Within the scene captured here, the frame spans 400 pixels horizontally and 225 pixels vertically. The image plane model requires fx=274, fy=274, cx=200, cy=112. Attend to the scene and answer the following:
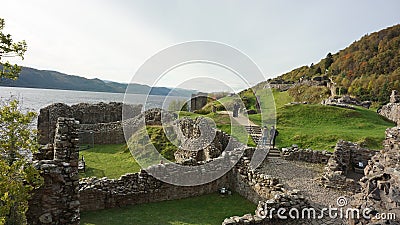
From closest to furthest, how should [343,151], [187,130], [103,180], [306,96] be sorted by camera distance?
[103,180]
[343,151]
[187,130]
[306,96]

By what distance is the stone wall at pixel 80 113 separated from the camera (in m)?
27.0

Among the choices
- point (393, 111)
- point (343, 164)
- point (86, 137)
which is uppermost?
Result: point (393, 111)

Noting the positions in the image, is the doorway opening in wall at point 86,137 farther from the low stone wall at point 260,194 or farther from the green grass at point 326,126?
the green grass at point 326,126

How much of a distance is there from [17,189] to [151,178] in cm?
721

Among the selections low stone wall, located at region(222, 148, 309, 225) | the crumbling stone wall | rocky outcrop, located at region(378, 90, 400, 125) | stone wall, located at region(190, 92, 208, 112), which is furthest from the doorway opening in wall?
rocky outcrop, located at region(378, 90, 400, 125)

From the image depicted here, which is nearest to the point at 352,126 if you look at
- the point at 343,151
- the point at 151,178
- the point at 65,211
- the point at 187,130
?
the point at 343,151

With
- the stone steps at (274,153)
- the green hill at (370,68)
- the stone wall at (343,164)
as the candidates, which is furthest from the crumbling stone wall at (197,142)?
the green hill at (370,68)

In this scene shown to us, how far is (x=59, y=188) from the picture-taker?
752 cm

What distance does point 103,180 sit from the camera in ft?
39.3

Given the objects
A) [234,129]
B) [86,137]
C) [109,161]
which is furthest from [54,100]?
[109,161]

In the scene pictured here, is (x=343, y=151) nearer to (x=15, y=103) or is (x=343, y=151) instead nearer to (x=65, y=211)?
(x=65, y=211)

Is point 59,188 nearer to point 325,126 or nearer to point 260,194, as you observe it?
point 260,194

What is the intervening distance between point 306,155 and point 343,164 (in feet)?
12.1

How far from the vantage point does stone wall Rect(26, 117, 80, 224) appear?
738 centimetres
